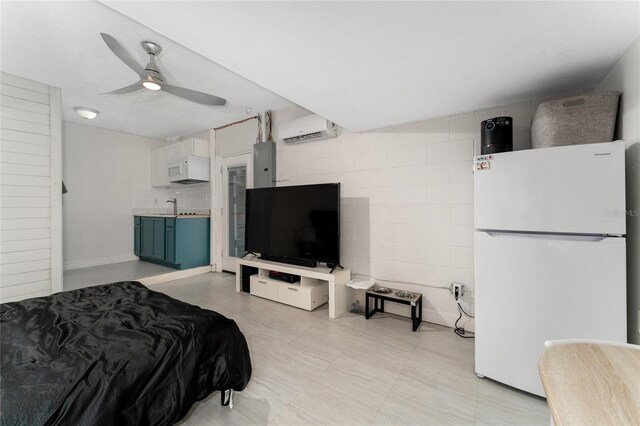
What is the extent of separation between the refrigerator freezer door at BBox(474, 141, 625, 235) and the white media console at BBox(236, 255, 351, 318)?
156cm

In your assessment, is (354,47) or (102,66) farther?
(102,66)

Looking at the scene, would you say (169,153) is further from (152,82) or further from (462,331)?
(462,331)

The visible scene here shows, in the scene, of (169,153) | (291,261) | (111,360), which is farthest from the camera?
(169,153)

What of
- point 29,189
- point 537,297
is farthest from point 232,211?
point 537,297

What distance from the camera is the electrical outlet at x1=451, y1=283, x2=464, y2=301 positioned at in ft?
7.88

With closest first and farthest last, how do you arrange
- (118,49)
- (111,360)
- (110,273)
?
(111,360) < (118,49) < (110,273)

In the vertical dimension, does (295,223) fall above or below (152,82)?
below

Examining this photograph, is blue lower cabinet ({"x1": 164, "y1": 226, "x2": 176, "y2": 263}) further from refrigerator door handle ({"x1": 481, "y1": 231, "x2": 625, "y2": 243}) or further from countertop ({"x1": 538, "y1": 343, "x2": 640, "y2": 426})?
countertop ({"x1": 538, "y1": 343, "x2": 640, "y2": 426})

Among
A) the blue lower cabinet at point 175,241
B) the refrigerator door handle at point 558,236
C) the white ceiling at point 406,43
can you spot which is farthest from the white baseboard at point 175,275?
the refrigerator door handle at point 558,236

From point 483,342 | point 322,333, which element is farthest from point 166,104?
point 483,342

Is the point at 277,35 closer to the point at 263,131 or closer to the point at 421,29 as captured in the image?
the point at 421,29

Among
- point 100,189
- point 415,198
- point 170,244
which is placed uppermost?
point 100,189

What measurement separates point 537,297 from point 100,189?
20.7ft

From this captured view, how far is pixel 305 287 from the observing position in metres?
2.95
